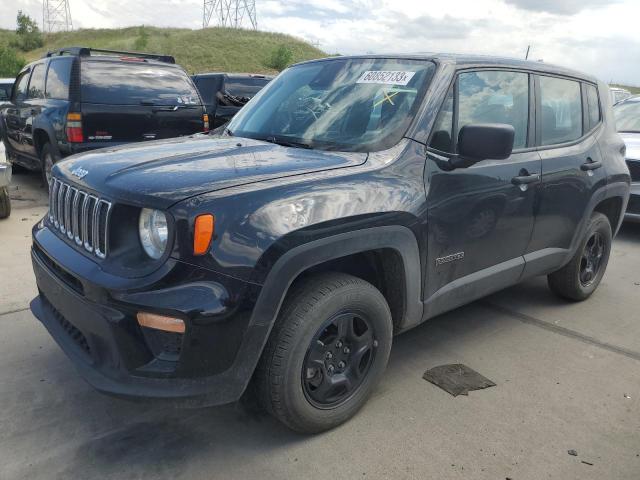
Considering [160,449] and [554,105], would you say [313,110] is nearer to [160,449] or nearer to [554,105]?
[554,105]

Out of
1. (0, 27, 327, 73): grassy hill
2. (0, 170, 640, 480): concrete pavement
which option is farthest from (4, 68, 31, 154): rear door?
(0, 27, 327, 73): grassy hill

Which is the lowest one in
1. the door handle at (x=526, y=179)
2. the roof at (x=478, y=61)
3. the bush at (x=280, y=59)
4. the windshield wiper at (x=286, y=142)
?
the door handle at (x=526, y=179)

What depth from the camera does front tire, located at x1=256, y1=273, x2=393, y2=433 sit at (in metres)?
2.40

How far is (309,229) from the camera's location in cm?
236

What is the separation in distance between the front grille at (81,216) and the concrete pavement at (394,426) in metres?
0.89

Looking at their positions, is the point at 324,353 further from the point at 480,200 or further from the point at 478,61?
the point at 478,61

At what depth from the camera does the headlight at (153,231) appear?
225 cm

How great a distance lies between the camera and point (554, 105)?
12.8 feet

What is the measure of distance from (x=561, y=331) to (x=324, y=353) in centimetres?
231

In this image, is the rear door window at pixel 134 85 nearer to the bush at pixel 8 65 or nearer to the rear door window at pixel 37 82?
the rear door window at pixel 37 82

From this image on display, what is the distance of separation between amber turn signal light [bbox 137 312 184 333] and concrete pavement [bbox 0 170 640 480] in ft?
2.38

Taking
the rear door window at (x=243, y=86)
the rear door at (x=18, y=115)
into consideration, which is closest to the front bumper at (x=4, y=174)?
the rear door at (x=18, y=115)

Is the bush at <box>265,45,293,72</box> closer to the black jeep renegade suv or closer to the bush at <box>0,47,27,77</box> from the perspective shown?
the bush at <box>0,47,27,77</box>

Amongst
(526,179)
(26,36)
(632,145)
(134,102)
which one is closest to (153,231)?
(526,179)
